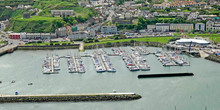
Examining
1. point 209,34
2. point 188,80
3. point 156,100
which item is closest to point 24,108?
point 156,100

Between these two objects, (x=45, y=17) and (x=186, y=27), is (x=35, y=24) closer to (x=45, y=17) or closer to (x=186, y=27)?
(x=45, y=17)

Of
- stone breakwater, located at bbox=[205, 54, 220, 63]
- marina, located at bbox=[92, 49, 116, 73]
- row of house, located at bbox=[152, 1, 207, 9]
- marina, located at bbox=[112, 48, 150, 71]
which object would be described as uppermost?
row of house, located at bbox=[152, 1, 207, 9]

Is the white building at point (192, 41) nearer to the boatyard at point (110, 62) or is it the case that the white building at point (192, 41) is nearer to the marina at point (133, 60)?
the boatyard at point (110, 62)

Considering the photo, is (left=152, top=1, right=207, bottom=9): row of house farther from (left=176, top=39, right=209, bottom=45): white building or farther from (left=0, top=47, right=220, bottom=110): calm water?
(left=0, top=47, right=220, bottom=110): calm water

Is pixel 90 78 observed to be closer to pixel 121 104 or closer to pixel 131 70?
pixel 131 70

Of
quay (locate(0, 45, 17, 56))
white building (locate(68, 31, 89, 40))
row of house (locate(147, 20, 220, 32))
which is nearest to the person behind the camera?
quay (locate(0, 45, 17, 56))

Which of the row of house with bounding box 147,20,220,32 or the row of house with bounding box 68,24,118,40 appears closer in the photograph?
the row of house with bounding box 68,24,118,40

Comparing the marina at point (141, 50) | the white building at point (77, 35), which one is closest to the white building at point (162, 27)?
the marina at point (141, 50)

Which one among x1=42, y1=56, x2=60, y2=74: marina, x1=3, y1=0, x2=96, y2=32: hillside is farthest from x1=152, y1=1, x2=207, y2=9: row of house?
x1=42, y1=56, x2=60, y2=74: marina
